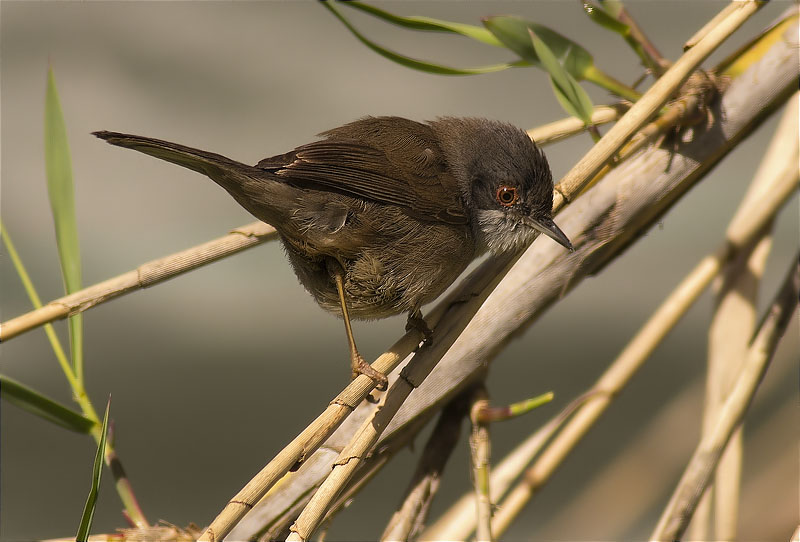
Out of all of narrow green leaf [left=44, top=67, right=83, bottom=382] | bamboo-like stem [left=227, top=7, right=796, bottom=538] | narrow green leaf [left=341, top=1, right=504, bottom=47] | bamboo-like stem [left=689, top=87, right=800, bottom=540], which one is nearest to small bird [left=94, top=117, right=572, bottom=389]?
bamboo-like stem [left=227, top=7, right=796, bottom=538]

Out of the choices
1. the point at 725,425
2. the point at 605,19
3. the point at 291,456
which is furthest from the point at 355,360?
the point at 605,19

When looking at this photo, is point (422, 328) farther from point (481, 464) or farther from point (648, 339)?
point (648, 339)

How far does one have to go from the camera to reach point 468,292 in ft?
6.43

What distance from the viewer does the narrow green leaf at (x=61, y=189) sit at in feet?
6.81

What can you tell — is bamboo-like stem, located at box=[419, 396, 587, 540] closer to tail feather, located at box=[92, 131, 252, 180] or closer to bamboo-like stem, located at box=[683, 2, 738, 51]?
bamboo-like stem, located at box=[683, 2, 738, 51]

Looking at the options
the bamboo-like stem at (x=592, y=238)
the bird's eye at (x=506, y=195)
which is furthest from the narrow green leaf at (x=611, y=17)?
the bird's eye at (x=506, y=195)

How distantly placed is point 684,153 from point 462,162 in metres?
0.65

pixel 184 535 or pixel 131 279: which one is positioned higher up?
pixel 131 279

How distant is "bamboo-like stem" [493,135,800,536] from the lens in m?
2.17

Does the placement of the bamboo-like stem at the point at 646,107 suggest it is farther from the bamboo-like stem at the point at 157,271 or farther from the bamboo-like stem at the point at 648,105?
the bamboo-like stem at the point at 157,271

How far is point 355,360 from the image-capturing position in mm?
2023

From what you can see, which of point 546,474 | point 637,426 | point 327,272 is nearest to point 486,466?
point 546,474

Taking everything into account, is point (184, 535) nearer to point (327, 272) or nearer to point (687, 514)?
point (327, 272)

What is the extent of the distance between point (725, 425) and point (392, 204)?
109cm
